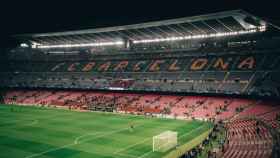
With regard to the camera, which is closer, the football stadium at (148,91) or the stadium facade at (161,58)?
the football stadium at (148,91)

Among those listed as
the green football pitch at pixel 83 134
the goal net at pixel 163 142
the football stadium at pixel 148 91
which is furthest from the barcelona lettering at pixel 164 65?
the goal net at pixel 163 142

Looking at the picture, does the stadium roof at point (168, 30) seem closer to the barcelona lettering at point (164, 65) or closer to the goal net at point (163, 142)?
the barcelona lettering at point (164, 65)

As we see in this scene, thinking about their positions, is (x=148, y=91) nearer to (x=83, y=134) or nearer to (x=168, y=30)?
(x=168, y=30)

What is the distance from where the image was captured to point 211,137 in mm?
34125

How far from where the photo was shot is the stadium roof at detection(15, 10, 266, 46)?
52.0 meters

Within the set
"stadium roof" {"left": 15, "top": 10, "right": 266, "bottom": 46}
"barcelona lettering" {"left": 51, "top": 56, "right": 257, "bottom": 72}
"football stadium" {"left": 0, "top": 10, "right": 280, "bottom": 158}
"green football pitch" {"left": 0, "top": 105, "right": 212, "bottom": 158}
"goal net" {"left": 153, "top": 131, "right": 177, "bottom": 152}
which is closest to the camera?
"green football pitch" {"left": 0, "top": 105, "right": 212, "bottom": 158}

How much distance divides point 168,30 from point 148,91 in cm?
1421

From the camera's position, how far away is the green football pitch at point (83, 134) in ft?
94.6

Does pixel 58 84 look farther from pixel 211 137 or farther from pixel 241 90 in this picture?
pixel 211 137

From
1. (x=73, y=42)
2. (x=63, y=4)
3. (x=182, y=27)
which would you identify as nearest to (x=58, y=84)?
(x=73, y=42)

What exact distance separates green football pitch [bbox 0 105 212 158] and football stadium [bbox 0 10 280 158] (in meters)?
0.12

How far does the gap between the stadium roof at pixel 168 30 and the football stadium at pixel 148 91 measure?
215mm

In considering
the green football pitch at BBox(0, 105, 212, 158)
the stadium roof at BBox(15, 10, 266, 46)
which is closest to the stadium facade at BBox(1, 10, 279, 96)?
the stadium roof at BBox(15, 10, 266, 46)

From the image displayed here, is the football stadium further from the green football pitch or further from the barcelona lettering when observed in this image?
the barcelona lettering
